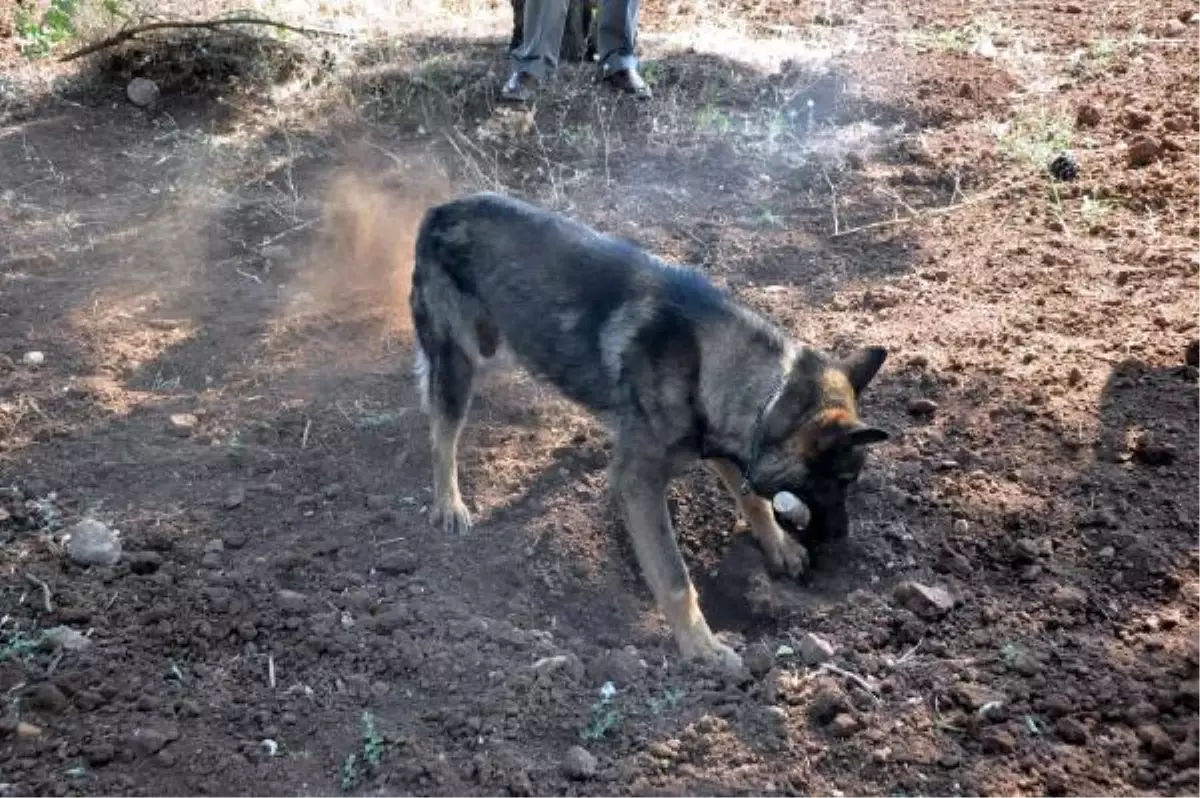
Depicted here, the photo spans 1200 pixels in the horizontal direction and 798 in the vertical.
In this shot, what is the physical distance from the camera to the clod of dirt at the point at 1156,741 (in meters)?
3.61

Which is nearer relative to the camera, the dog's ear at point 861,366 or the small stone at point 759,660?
the small stone at point 759,660

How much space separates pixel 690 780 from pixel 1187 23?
8935 millimetres

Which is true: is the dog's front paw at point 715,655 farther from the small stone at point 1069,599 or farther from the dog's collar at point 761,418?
the small stone at point 1069,599

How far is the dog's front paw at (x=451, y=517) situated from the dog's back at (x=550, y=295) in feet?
2.32

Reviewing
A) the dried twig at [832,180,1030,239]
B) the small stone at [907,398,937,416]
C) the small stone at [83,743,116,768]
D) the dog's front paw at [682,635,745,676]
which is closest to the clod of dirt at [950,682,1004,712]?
the dog's front paw at [682,635,745,676]

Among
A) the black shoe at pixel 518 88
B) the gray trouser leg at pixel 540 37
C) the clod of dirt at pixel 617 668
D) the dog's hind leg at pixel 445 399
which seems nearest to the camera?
the clod of dirt at pixel 617 668

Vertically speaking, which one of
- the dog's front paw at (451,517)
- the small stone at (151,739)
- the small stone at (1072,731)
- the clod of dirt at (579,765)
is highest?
the small stone at (1072,731)

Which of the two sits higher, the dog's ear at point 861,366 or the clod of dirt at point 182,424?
the dog's ear at point 861,366

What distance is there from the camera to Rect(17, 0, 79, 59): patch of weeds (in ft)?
29.6

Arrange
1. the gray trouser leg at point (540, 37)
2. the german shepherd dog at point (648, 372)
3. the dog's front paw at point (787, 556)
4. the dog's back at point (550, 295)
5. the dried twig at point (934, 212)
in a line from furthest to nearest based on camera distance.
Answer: the gray trouser leg at point (540, 37) → the dried twig at point (934, 212) → the dog's front paw at point (787, 556) → the dog's back at point (550, 295) → the german shepherd dog at point (648, 372)

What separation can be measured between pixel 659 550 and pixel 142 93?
6612 mm

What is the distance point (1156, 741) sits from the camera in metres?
3.63

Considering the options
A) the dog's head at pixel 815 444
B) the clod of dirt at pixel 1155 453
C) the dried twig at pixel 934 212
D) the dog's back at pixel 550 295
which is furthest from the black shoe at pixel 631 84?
the clod of dirt at pixel 1155 453

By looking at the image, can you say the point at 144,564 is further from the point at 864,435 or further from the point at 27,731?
the point at 864,435
